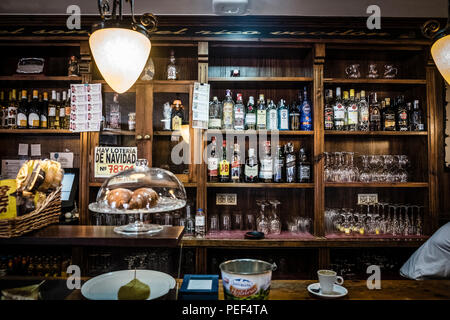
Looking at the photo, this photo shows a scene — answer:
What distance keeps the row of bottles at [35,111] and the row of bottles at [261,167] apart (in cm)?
129

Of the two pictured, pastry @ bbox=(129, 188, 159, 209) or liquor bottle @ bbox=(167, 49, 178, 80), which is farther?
liquor bottle @ bbox=(167, 49, 178, 80)

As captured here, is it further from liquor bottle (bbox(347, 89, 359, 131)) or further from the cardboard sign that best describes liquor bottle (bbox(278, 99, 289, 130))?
the cardboard sign

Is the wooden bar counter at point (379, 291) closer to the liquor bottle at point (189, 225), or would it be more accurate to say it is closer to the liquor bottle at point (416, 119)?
the liquor bottle at point (189, 225)

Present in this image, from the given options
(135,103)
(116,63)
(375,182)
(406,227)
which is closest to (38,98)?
(135,103)

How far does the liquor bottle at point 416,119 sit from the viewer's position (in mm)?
2670

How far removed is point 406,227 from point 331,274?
1777 mm

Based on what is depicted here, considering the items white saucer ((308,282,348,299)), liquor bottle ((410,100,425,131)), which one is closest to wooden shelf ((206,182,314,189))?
liquor bottle ((410,100,425,131))

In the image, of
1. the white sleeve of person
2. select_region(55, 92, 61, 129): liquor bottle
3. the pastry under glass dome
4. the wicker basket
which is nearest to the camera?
the wicker basket

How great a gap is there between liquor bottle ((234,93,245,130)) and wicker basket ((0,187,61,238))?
1.64 metres

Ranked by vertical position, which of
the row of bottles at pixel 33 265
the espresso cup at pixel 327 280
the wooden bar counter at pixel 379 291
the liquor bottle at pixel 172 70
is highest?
the liquor bottle at pixel 172 70

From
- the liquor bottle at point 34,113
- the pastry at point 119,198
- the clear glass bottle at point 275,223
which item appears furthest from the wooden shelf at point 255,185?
the liquor bottle at point 34,113

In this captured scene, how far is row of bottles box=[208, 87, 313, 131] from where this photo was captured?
2.68 metres
